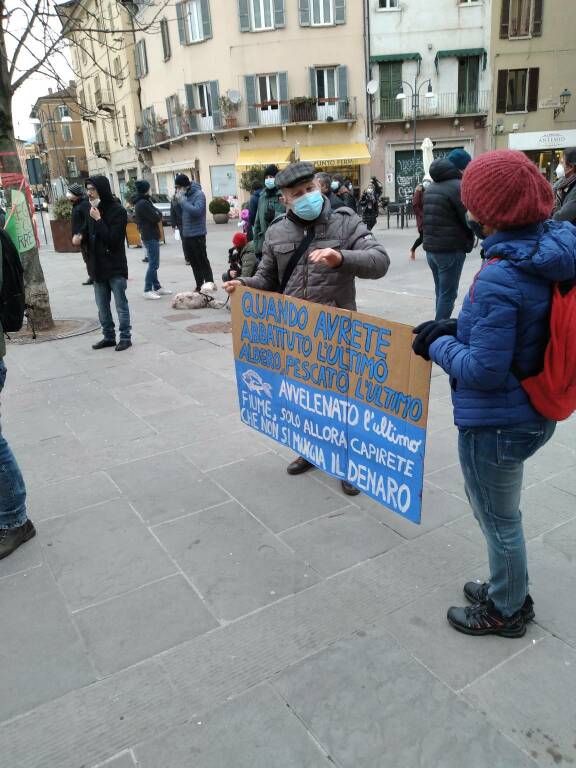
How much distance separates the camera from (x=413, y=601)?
104 inches

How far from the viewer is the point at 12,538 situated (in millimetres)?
3158

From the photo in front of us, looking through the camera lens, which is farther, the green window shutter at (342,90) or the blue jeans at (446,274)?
the green window shutter at (342,90)

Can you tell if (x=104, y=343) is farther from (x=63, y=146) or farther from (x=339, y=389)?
(x=63, y=146)

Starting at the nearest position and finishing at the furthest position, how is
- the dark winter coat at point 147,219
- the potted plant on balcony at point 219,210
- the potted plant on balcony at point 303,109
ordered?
the dark winter coat at point 147,219 → the potted plant on balcony at point 219,210 → the potted plant on balcony at point 303,109

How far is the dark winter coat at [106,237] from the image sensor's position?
21.6ft

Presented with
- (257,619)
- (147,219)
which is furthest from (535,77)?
(257,619)

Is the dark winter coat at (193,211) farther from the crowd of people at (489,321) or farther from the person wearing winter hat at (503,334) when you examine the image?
the person wearing winter hat at (503,334)

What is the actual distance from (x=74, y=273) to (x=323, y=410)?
12.3 meters

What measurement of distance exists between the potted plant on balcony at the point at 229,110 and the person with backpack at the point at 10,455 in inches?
1193

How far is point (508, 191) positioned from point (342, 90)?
103 ft

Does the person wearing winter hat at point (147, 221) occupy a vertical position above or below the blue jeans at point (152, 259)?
above

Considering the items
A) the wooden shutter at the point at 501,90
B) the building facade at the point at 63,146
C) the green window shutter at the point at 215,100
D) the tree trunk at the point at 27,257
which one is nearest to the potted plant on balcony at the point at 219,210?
the green window shutter at the point at 215,100

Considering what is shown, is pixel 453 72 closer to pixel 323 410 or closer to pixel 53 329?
pixel 53 329

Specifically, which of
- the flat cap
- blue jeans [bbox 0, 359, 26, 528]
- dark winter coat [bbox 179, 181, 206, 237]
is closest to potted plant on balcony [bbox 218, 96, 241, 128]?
dark winter coat [bbox 179, 181, 206, 237]
